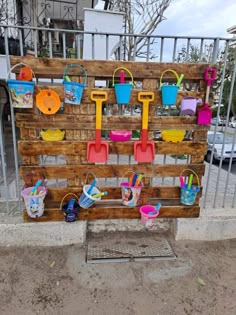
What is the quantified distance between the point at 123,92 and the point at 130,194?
35.4 inches

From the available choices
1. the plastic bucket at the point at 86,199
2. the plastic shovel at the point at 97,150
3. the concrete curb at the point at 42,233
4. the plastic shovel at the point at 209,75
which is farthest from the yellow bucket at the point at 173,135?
the concrete curb at the point at 42,233

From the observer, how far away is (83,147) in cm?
201

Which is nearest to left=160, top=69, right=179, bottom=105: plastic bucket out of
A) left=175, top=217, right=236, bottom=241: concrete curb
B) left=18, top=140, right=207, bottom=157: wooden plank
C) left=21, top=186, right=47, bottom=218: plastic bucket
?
left=18, top=140, right=207, bottom=157: wooden plank

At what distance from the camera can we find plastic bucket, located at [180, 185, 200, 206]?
2137 millimetres

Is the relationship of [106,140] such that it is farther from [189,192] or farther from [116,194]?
[189,192]

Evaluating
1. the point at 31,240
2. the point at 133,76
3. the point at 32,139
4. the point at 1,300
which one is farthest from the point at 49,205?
the point at 133,76

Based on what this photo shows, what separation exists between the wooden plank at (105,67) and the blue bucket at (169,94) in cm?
16

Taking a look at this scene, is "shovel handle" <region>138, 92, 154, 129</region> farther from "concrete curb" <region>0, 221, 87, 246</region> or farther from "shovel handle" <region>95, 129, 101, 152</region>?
"concrete curb" <region>0, 221, 87, 246</region>

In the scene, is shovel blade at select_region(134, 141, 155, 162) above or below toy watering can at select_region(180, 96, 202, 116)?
below

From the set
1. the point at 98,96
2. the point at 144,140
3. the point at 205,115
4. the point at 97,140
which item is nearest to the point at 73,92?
the point at 98,96

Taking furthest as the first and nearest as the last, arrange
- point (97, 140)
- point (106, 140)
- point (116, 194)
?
point (116, 194)
point (106, 140)
point (97, 140)

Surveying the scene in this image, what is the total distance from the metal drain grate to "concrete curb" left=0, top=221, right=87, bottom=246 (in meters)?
0.20

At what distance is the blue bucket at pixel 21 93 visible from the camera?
1691 millimetres

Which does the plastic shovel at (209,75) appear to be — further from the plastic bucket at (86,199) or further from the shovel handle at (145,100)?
the plastic bucket at (86,199)
